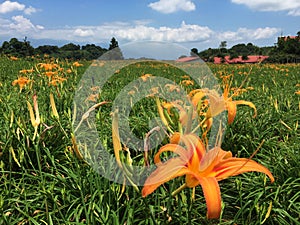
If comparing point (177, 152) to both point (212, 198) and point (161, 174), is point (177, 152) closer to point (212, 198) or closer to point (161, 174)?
point (161, 174)

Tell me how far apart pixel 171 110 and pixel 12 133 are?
3.90 ft

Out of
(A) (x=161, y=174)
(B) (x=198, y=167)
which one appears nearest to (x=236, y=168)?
(B) (x=198, y=167)

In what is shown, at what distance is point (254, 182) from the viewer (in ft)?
6.61

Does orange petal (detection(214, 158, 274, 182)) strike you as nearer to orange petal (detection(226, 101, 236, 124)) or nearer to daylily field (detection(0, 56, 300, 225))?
daylily field (detection(0, 56, 300, 225))

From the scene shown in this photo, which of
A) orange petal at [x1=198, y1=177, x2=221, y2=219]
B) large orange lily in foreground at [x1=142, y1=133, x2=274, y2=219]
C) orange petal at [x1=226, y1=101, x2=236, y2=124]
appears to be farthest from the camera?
orange petal at [x1=226, y1=101, x2=236, y2=124]

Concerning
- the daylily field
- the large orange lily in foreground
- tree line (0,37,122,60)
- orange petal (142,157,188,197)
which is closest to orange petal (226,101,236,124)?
the daylily field

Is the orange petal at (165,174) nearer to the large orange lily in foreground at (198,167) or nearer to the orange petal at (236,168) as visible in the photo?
the large orange lily in foreground at (198,167)

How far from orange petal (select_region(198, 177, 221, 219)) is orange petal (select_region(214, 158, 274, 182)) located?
0.08 m

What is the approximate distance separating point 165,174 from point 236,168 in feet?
0.67

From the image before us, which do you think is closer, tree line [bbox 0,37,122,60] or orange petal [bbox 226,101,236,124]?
orange petal [bbox 226,101,236,124]

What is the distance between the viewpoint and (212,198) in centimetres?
78

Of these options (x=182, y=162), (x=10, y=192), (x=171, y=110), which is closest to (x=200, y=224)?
(x=171, y=110)

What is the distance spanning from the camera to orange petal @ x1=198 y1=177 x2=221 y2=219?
770mm

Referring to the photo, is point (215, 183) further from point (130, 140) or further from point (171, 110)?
point (130, 140)
